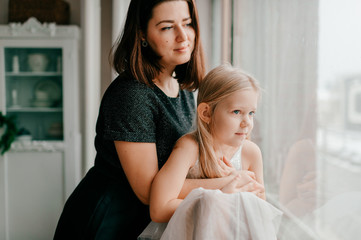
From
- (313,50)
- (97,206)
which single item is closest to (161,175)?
(97,206)

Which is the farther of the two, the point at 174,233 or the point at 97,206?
the point at 97,206

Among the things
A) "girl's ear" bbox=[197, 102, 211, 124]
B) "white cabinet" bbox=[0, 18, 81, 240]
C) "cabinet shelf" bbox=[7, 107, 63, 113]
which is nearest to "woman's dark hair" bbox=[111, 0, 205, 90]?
"girl's ear" bbox=[197, 102, 211, 124]

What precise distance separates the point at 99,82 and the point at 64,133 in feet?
1.93

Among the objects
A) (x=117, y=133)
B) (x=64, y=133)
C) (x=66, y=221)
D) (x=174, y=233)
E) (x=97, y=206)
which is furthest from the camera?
(x=64, y=133)

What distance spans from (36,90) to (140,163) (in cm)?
272

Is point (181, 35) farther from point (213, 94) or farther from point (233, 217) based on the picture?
point (233, 217)

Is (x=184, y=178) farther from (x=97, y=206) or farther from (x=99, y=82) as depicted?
(x=99, y=82)

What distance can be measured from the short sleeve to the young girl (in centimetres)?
12

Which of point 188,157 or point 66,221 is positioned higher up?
point 188,157

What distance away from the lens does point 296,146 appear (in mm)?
1243

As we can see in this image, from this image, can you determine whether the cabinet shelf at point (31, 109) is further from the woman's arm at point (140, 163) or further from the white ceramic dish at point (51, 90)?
the woman's arm at point (140, 163)

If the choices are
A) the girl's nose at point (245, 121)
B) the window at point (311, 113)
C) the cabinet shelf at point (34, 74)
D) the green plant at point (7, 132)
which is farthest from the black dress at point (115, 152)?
the cabinet shelf at point (34, 74)

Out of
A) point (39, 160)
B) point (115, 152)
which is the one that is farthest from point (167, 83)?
point (39, 160)

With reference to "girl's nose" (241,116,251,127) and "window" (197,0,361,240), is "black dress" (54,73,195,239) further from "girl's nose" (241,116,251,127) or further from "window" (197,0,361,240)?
"window" (197,0,361,240)
